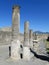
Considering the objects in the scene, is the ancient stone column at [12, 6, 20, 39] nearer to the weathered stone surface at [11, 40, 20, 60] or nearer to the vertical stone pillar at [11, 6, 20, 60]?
the vertical stone pillar at [11, 6, 20, 60]

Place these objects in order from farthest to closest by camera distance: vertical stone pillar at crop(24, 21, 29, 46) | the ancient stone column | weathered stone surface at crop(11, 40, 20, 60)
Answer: vertical stone pillar at crop(24, 21, 29, 46) < the ancient stone column < weathered stone surface at crop(11, 40, 20, 60)

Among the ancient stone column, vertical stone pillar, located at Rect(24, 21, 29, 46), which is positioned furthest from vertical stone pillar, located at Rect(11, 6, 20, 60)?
vertical stone pillar, located at Rect(24, 21, 29, 46)

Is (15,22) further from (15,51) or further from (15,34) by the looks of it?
(15,51)

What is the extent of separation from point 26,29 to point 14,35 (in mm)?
5563

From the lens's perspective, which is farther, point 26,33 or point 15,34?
point 26,33

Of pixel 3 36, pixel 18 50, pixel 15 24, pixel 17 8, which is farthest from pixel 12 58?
pixel 3 36

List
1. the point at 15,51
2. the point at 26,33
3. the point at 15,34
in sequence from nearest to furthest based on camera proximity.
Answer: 1. the point at 15,51
2. the point at 15,34
3. the point at 26,33

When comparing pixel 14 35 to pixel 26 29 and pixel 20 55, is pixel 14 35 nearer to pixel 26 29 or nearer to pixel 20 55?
pixel 20 55

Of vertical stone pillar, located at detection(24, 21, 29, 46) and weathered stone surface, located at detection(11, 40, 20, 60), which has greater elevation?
vertical stone pillar, located at detection(24, 21, 29, 46)

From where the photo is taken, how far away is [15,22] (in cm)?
1205

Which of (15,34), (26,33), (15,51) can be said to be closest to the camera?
(15,51)

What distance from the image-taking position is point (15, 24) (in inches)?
474

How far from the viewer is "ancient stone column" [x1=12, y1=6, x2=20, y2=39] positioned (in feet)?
39.3

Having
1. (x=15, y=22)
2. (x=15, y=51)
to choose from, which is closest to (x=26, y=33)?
(x=15, y=22)
